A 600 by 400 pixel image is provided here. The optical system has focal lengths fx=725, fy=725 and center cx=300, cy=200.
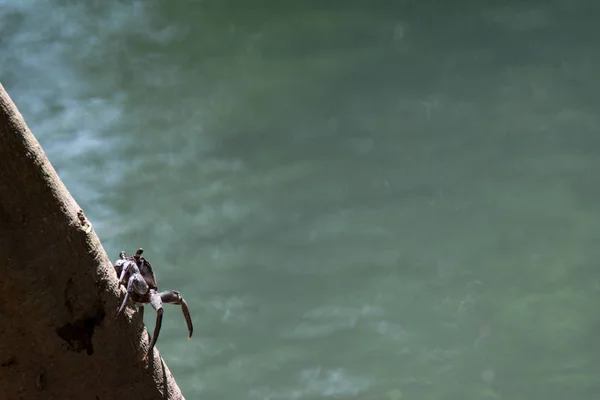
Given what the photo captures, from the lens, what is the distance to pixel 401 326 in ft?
19.0

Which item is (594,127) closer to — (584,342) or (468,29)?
(468,29)

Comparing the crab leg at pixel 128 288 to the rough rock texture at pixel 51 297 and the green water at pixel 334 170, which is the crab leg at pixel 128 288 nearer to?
the rough rock texture at pixel 51 297

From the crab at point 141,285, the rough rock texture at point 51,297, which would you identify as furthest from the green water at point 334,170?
the rough rock texture at point 51,297

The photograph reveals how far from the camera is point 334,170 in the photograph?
220 inches

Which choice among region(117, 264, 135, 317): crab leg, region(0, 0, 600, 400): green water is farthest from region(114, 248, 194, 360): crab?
region(0, 0, 600, 400): green water

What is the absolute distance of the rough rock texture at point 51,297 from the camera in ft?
1.92

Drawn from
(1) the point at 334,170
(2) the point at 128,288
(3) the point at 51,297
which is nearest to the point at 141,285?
(2) the point at 128,288

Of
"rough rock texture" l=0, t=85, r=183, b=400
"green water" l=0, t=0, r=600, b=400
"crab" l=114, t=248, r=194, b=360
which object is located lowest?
"rough rock texture" l=0, t=85, r=183, b=400

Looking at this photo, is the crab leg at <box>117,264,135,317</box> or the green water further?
the green water

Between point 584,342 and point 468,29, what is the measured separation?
2695mm

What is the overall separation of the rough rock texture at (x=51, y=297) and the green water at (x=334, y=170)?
16.0ft

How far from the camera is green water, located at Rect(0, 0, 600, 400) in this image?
5.56 meters

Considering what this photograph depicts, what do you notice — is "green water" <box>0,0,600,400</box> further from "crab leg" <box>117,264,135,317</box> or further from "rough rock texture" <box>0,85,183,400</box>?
"rough rock texture" <box>0,85,183,400</box>

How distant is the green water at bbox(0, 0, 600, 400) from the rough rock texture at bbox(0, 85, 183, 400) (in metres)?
4.87
